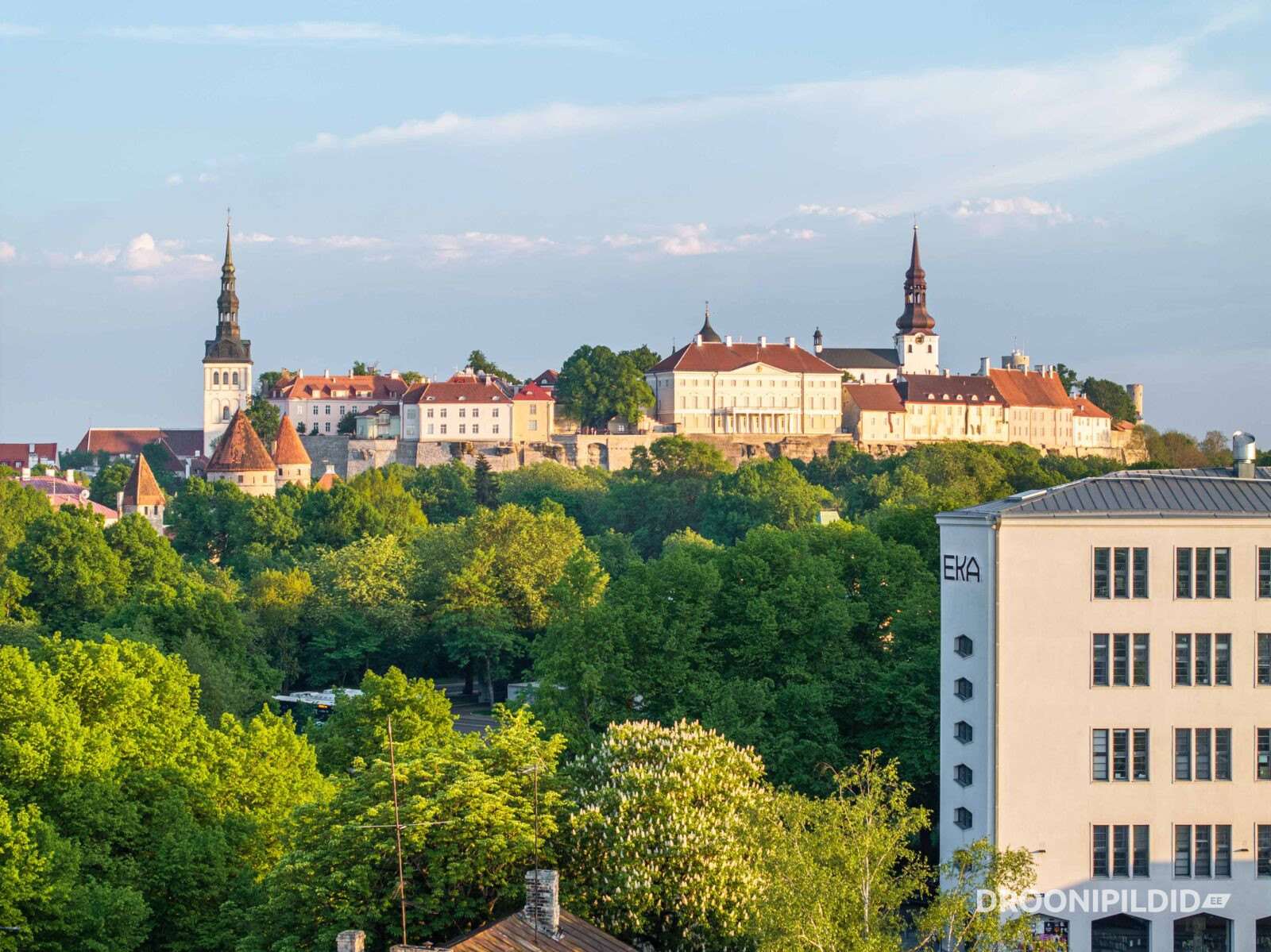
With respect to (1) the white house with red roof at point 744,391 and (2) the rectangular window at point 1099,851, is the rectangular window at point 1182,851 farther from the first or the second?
(1) the white house with red roof at point 744,391

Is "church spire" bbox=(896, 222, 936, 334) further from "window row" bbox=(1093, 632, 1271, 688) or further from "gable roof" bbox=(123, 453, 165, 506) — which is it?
"window row" bbox=(1093, 632, 1271, 688)

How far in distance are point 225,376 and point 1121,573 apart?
14288 cm

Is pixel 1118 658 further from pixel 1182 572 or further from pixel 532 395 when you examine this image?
pixel 532 395

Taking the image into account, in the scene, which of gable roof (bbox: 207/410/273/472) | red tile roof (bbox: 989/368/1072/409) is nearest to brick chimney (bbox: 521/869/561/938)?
gable roof (bbox: 207/410/273/472)

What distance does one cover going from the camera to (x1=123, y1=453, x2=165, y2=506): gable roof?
124062mm

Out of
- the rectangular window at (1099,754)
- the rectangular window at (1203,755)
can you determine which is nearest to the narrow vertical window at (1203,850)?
the rectangular window at (1203,755)

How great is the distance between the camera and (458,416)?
5935 inches

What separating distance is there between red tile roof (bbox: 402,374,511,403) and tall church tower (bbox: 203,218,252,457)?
2194 cm

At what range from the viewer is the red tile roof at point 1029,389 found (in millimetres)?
168875

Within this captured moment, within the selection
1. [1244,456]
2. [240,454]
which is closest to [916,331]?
[240,454]

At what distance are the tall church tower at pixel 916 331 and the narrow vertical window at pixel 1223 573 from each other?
147404 millimetres

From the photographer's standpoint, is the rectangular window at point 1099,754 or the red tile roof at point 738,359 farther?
the red tile roof at point 738,359

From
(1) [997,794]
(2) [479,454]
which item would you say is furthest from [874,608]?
(2) [479,454]

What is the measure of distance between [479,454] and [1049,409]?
5601cm
